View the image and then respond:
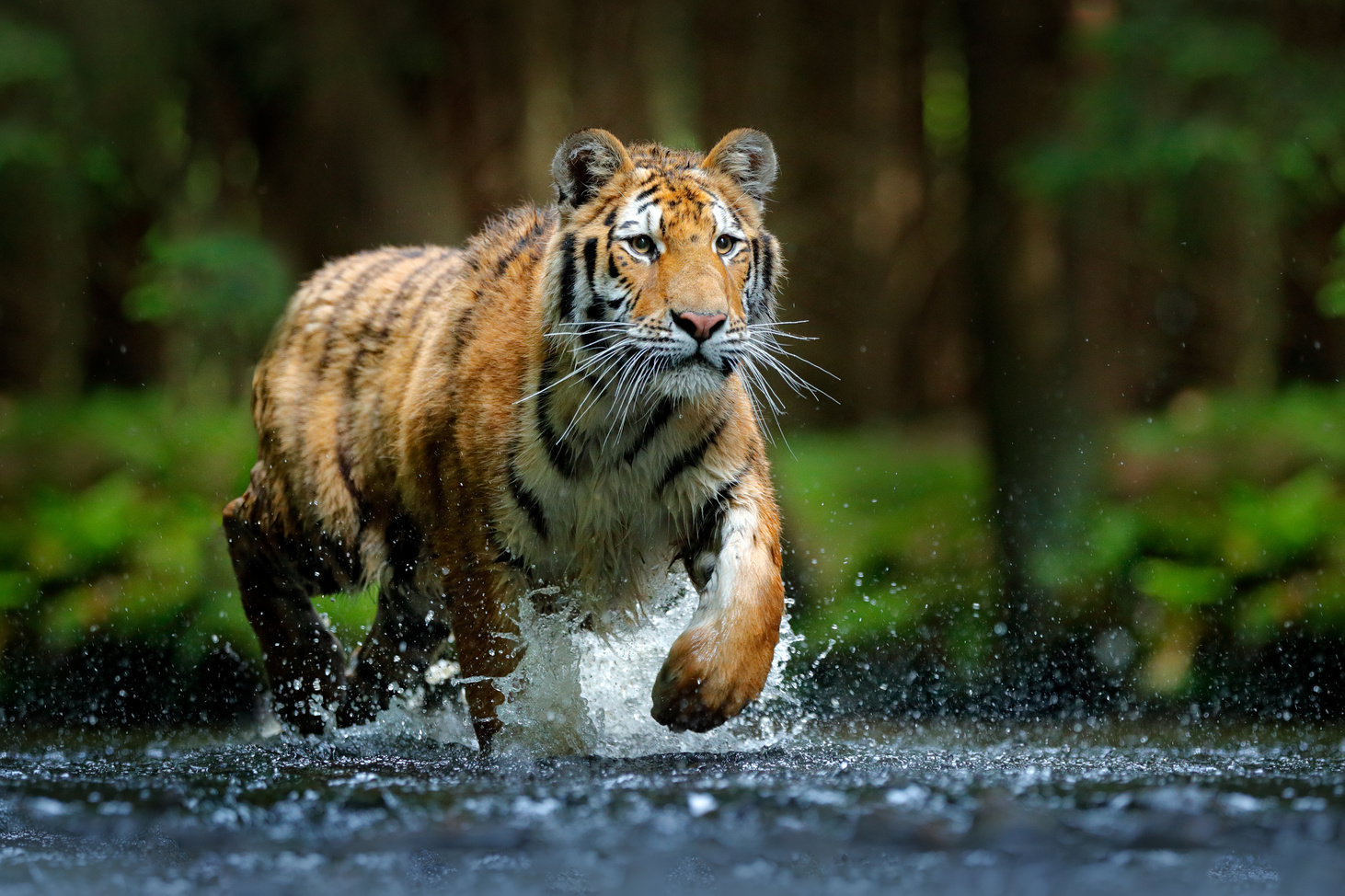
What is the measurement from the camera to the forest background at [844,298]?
21.9ft

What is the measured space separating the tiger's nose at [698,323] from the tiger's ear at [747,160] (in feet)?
2.29

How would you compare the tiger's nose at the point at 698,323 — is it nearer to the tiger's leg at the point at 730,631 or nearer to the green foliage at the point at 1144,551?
the tiger's leg at the point at 730,631

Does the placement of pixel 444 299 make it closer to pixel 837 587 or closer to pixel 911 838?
pixel 911 838

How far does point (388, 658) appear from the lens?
4.97m

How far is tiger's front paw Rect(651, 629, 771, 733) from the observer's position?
3.33 meters

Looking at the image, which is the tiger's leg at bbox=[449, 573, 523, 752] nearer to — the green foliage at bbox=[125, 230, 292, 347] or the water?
the water

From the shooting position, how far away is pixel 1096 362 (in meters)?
8.60

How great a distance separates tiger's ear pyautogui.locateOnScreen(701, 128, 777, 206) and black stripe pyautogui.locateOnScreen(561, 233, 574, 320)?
1.50ft

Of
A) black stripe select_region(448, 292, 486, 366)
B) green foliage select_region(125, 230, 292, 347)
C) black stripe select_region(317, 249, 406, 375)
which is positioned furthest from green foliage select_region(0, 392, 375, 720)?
black stripe select_region(448, 292, 486, 366)

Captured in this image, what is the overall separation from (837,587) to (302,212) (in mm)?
4158

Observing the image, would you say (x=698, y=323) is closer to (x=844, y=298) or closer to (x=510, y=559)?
(x=510, y=559)

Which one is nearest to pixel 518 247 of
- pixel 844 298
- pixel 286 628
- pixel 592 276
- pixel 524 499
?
pixel 592 276

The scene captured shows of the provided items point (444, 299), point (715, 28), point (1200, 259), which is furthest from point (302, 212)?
point (1200, 259)

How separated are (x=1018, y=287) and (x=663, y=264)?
180 inches
